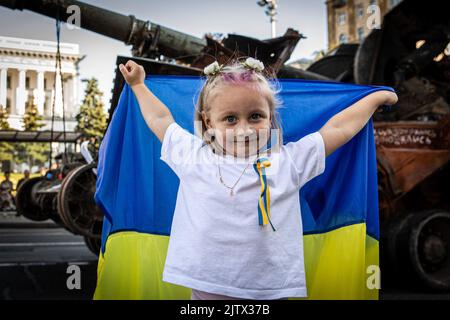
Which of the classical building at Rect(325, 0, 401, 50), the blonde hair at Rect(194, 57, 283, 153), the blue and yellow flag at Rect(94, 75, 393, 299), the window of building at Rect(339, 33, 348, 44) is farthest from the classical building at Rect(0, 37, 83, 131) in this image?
the window of building at Rect(339, 33, 348, 44)

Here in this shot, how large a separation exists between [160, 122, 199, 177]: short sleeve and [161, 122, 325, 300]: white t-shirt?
2 centimetres

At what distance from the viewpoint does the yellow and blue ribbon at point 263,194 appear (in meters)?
1.85

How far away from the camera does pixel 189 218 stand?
6.34 ft

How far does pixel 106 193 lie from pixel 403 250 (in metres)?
3.60

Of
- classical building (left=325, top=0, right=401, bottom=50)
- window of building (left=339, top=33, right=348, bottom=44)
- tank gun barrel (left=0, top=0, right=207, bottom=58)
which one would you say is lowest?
tank gun barrel (left=0, top=0, right=207, bottom=58)

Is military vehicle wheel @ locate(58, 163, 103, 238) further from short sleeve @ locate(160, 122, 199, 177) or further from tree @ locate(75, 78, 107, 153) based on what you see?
tree @ locate(75, 78, 107, 153)

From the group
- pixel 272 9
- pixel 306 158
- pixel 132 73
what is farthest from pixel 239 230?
pixel 272 9

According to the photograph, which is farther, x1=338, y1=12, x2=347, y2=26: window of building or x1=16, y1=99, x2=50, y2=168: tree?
x1=338, y1=12, x2=347, y2=26: window of building

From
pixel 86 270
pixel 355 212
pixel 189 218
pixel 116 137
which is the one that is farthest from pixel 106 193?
pixel 86 270

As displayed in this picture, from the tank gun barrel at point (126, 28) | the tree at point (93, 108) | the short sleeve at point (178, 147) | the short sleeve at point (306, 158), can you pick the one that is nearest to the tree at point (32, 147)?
the tank gun barrel at point (126, 28)

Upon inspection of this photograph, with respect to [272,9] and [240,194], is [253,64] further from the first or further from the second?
[272,9]

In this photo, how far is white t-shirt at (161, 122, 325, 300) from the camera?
1835mm
